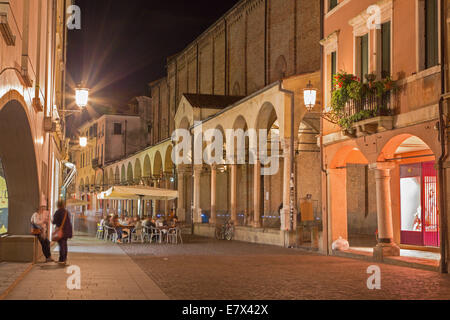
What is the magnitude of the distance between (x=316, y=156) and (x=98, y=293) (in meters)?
21.9

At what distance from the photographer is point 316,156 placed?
30203 millimetres

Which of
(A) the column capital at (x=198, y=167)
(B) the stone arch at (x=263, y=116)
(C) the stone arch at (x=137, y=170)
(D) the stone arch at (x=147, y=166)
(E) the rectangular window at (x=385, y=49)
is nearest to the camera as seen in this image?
(E) the rectangular window at (x=385, y=49)

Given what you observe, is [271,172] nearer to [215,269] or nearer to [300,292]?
[215,269]

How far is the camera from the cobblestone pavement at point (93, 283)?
30.2 feet

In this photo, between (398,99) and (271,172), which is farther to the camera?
(271,172)

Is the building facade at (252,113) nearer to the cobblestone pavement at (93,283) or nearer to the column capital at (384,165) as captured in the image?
the column capital at (384,165)

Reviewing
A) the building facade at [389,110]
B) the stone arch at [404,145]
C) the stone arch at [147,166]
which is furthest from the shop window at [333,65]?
the stone arch at [147,166]

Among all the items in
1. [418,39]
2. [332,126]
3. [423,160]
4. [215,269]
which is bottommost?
[215,269]

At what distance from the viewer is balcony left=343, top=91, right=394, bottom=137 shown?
48.8 ft

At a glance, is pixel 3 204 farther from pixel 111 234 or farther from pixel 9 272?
pixel 111 234

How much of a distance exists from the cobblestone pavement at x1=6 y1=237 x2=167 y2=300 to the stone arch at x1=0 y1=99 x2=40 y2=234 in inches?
52.7

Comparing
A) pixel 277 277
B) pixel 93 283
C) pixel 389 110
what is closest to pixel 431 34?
pixel 389 110

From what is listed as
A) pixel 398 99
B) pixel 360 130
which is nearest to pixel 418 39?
pixel 398 99

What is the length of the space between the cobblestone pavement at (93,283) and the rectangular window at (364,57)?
8413 mm
